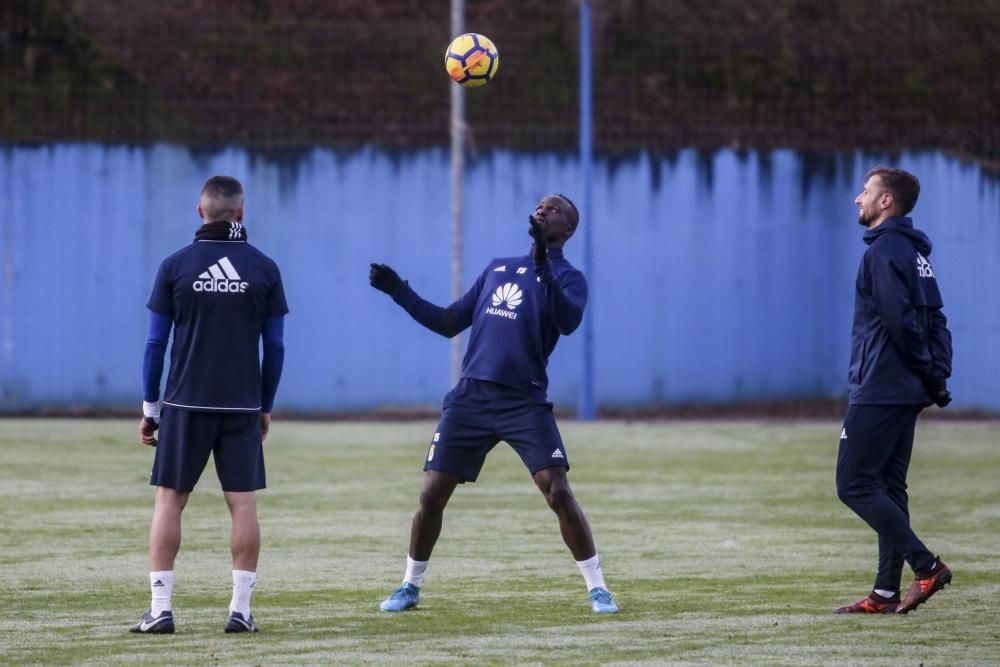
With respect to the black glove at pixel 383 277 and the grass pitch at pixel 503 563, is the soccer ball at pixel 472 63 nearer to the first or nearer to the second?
the grass pitch at pixel 503 563

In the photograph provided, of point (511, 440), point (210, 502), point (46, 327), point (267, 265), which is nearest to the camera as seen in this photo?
point (267, 265)

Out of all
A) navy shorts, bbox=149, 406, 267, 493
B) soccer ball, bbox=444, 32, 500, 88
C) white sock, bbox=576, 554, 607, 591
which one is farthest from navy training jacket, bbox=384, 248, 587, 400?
soccer ball, bbox=444, 32, 500, 88

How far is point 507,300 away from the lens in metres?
8.86

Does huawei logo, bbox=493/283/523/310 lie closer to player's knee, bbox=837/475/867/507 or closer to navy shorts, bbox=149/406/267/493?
navy shorts, bbox=149/406/267/493

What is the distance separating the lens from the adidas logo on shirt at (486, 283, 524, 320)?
8.83 m

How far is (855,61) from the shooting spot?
89.5 feet

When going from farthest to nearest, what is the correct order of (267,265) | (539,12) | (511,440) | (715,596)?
1. (539,12)
2. (715,596)
3. (511,440)
4. (267,265)

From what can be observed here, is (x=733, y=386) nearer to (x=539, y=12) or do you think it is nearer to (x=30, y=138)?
(x=539, y=12)

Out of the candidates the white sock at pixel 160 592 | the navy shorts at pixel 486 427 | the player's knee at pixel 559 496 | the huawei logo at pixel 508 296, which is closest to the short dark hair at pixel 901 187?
the huawei logo at pixel 508 296

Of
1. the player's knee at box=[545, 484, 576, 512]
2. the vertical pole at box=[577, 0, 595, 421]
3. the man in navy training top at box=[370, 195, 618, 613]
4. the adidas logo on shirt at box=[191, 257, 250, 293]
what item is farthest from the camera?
the vertical pole at box=[577, 0, 595, 421]

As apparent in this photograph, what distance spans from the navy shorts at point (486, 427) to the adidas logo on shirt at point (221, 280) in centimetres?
142

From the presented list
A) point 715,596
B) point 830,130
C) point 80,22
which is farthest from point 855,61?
point 715,596

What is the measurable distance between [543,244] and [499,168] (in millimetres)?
16802

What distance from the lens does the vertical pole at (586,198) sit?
2411 cm
